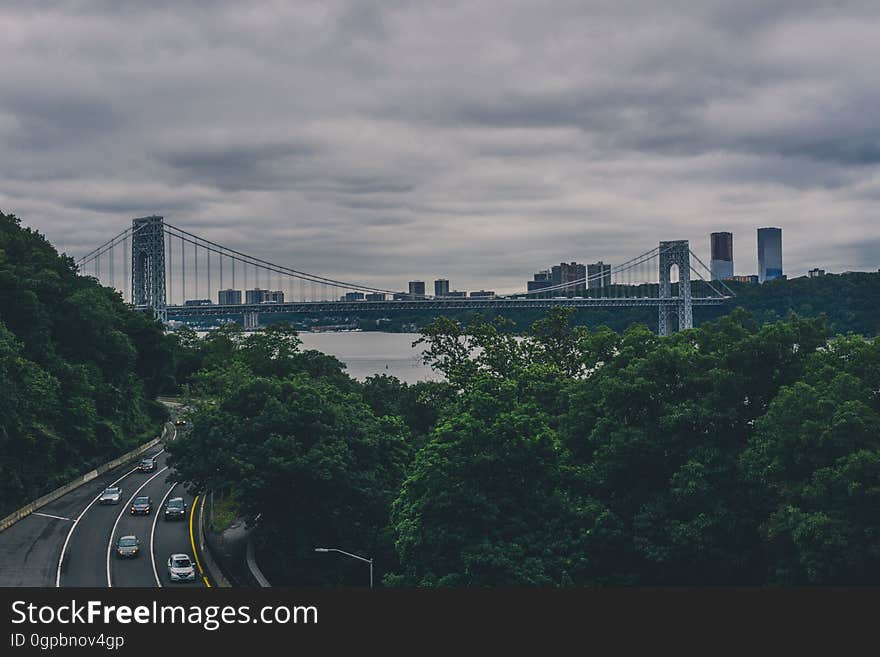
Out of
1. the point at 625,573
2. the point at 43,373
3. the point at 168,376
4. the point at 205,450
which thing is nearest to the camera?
the point at 625,573

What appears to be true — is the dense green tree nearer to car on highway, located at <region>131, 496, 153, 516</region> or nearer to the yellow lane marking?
the yellow lane marking

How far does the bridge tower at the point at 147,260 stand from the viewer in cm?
11806

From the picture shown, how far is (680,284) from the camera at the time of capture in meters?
130

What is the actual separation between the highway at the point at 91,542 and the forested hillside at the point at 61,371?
239 centimetres

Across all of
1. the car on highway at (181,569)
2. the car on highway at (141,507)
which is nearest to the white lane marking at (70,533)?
the car on highway at (141,507)

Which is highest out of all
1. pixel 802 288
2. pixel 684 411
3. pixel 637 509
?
pixel 802 288

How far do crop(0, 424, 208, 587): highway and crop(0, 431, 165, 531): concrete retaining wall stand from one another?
35 cm

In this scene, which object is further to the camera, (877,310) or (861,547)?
(877,310)

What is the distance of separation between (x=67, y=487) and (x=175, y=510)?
9954mm

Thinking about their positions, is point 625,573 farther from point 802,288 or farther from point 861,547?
point 802,288

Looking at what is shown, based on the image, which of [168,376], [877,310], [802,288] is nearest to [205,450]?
[168,376]

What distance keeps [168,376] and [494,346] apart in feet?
115

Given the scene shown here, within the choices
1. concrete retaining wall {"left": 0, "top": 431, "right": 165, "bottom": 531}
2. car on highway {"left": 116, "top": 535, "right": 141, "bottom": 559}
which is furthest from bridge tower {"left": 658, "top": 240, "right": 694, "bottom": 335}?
car on highway {"left": 116, "top": 535, "right": 141, "bottom": 559}

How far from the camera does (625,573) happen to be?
31.0m
